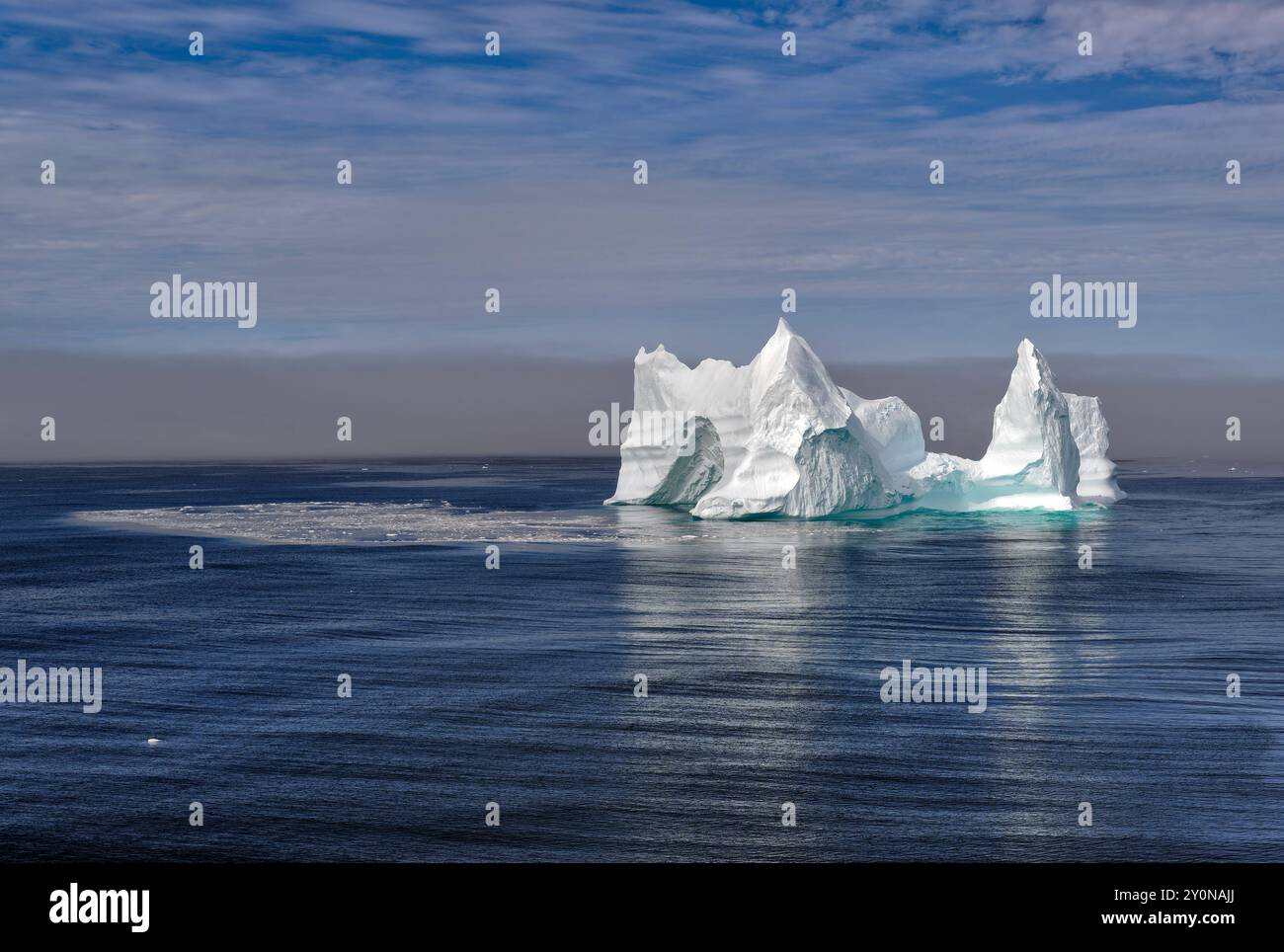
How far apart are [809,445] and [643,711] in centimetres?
3455

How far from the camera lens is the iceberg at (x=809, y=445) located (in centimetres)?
5294

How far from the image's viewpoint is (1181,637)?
28438mm

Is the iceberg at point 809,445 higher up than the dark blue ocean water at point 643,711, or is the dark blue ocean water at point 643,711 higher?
the iceberg at point 809,445

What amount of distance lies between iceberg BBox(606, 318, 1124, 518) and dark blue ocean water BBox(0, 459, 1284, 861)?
26.9 feet

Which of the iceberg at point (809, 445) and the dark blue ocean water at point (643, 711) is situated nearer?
the dark blue ocean water at point (643, 711)

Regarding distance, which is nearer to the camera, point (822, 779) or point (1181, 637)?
point (822, 779)

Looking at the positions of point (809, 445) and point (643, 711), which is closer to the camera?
point (643, 711)

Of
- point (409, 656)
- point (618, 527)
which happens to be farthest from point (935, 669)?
point (618, 527)

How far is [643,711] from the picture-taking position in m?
20.5

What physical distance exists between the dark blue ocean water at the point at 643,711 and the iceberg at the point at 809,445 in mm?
8210

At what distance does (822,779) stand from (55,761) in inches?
444

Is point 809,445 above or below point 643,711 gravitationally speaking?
above

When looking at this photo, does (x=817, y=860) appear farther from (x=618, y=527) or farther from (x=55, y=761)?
(x=618, y=527)

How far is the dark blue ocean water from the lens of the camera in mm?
14508
